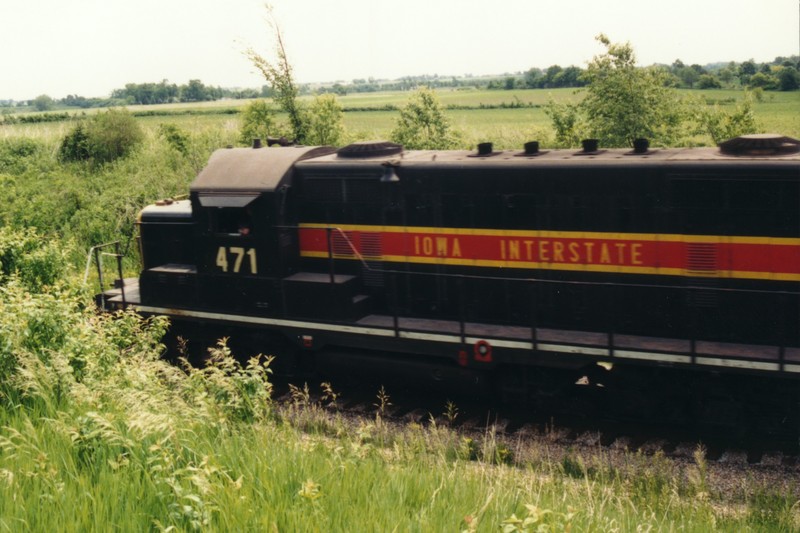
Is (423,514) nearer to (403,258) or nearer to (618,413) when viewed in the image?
(618,413)

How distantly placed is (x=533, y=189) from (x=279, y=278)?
3.59m

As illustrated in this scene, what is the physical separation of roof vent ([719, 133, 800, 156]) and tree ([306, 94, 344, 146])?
15940 millimetres

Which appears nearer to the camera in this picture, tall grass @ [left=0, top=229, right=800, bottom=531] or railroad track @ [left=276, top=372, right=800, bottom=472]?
tall grass @ [left=0, top=229, right=800, bottom=531]

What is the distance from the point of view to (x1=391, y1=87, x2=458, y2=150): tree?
23.9 meters

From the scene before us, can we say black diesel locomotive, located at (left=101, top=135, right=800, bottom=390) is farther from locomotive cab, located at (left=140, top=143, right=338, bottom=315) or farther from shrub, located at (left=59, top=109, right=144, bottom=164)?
shrub, located at (left=59, top=109, right=144, bottom=164)

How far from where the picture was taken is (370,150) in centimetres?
1061

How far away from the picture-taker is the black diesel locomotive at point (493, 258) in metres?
8.26

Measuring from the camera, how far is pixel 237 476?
5285mm

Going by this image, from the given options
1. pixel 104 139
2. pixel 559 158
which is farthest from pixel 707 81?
pixel 559 158

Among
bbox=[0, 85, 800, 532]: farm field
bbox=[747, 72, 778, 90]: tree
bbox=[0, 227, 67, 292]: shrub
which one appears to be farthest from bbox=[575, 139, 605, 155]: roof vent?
bbox=[747, 72, 778, 90]: tree

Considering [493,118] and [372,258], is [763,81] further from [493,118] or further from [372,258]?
[372,258]

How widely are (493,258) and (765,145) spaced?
333 centimetres

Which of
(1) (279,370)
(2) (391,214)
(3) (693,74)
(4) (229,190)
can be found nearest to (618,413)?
(2) (391,214)

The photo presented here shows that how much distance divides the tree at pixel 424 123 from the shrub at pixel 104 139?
1476 centimetres
